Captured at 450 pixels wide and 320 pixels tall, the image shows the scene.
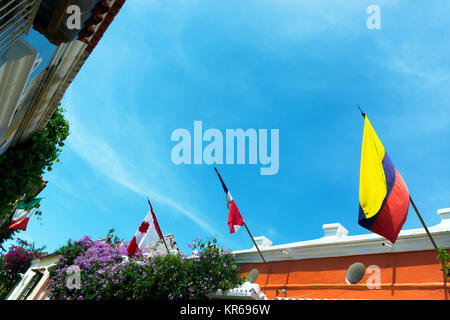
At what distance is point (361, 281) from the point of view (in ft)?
31.3

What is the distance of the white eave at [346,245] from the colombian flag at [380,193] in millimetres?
1925

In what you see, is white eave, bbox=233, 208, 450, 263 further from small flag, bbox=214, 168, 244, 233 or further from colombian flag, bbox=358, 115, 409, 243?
colombian flag, bbox=358, 115, 409, 243

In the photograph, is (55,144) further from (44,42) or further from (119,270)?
(119,270)

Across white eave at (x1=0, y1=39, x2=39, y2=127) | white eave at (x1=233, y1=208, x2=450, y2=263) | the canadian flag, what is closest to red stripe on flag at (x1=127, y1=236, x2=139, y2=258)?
the canadian flag

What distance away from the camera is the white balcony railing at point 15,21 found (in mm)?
4199

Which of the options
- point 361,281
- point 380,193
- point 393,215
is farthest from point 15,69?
point 361,281

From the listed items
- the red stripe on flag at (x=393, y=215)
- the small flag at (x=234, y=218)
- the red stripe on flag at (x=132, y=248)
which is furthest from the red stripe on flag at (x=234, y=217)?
the red stripe on flag at (x=393, y=215)

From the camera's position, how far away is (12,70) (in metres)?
5.09

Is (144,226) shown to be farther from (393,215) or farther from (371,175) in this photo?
(393,215)

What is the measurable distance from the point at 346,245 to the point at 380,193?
3.20 m

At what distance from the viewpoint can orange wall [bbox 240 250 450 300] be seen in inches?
333

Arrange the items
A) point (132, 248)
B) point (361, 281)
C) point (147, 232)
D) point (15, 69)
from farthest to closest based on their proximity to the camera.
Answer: point (147, 232)
point (132, 248)
point (361, 281)
point (15, 69)

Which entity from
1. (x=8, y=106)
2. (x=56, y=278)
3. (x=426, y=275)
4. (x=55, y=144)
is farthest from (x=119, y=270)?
(x=426, y=275)

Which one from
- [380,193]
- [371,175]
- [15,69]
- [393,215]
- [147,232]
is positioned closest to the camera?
[15,69]
